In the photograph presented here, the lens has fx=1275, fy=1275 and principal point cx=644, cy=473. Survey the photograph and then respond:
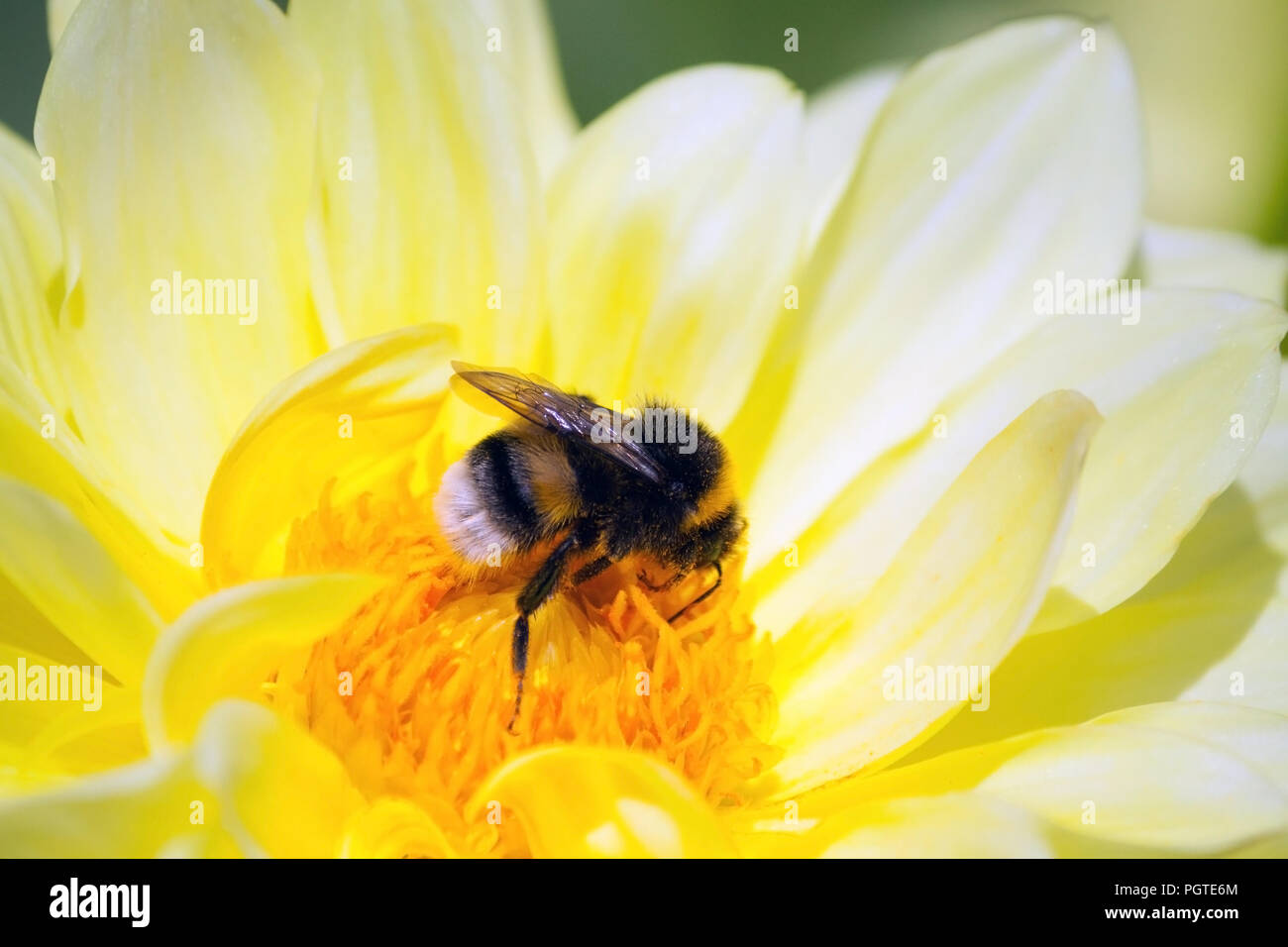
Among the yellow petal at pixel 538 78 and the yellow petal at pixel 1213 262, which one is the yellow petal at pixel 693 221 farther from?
the yellow petal at pixel 1213 262

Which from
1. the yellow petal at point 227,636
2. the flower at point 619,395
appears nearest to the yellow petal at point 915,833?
the flower at point 619,395

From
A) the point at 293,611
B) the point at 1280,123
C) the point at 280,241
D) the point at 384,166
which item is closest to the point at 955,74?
the point at 1280,123

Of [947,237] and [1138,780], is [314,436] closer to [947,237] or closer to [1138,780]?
[947,237]

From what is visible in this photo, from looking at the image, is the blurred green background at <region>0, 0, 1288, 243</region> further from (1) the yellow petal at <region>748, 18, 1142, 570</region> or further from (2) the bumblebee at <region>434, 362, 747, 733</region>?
(2) the bumblebee at <region>434, 362, 747, 733</region>

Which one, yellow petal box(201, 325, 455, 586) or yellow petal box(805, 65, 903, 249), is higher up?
yellow petal box(805, 65, 903, 249)

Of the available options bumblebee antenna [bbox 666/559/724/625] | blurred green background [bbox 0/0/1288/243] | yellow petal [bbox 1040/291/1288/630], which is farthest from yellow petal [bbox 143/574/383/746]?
blurred green background [bbox 0/0/1288/243]

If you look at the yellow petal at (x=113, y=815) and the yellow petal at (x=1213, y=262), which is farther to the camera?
the yellow petal at (x=1213, y=262)
